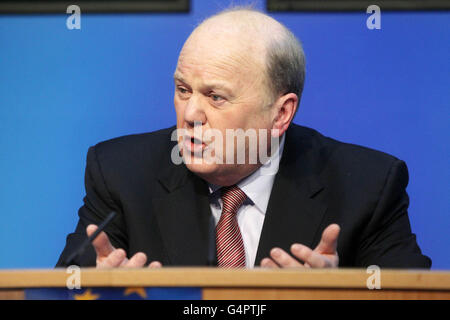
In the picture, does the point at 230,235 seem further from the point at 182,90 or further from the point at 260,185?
the point at 182,90

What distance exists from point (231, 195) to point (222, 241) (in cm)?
16

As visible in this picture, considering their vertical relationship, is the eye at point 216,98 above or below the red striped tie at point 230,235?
above

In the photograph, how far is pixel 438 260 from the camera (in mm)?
2330

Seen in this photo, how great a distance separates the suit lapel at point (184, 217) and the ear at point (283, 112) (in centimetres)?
29

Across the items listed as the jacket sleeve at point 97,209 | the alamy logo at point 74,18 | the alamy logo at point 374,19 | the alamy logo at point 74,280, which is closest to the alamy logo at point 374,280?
the alamy logo at point 74,280

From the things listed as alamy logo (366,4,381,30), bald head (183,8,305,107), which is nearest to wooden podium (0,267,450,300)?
bald head (183,8,305,107)

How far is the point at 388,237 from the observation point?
1.86 metres

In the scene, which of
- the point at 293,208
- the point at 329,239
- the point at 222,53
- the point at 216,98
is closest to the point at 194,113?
the point at 216,98

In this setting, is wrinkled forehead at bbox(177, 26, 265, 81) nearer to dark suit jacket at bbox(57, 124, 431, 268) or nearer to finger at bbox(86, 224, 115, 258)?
dark suit jacket at bbox(57, 124, 431, 268)

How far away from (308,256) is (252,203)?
1.67 feet

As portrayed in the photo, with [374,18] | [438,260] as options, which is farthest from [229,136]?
[438,260]

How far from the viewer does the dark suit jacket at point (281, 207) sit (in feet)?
5.95

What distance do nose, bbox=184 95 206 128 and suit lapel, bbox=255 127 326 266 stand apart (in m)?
0.32

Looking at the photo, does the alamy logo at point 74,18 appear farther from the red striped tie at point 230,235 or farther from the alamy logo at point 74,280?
the alamy logo at point 74,280
